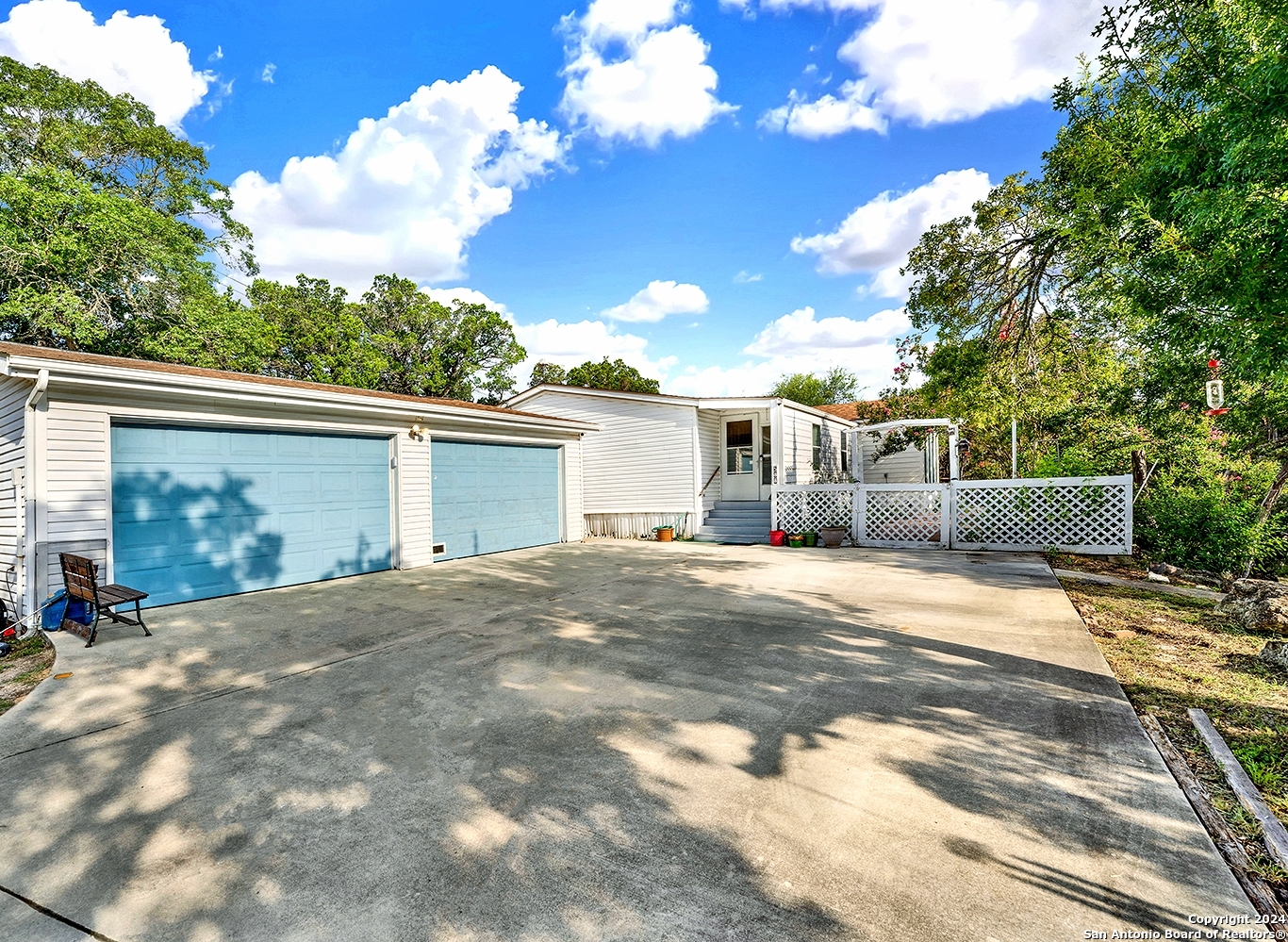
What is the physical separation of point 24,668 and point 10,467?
315cm

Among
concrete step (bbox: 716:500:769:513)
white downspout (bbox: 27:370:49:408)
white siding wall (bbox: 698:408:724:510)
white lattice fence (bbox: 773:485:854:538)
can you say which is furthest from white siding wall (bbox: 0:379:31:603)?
concrete step (bbox: 716:500:769:513)

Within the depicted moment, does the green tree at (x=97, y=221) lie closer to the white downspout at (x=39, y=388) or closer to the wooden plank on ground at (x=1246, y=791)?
the white downspout at (x=39, y=388)

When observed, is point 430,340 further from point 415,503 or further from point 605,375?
point 415,503

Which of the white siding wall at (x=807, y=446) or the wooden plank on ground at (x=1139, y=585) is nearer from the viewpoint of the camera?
the wooden plank on ground at (x=1139, y=585)

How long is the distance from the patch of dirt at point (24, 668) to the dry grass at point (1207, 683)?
706cm

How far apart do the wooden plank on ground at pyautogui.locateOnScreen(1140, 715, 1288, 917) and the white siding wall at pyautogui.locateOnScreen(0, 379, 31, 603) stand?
963cm

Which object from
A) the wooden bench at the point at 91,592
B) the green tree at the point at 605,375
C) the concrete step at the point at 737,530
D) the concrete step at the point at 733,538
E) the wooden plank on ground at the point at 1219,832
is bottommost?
the concrete step at the point at 733,538

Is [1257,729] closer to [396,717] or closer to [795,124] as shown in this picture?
[396,717]

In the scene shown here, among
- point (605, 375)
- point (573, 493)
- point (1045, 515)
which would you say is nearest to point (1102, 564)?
point (1045, 515)

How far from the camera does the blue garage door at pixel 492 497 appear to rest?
991 centimetres

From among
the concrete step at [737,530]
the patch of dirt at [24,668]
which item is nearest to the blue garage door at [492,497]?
the concrete step at [737,530]

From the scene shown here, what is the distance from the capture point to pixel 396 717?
342 cm

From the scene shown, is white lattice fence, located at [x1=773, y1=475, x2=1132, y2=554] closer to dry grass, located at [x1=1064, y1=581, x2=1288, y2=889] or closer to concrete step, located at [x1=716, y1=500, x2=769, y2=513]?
concrete step, located at [x1=716, y1=500, x2=769, y2=513]

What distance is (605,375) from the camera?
29.9 meters
